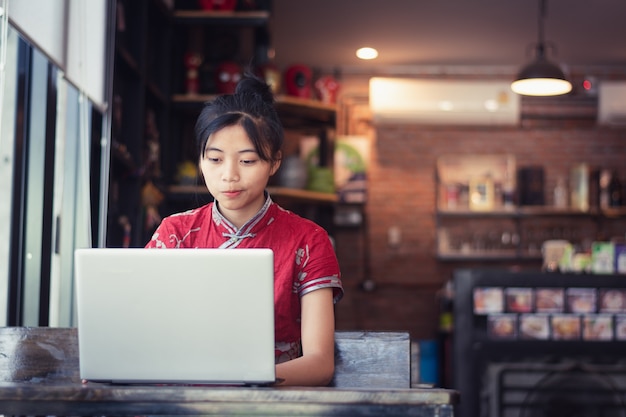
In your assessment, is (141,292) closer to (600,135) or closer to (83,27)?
(83,27)

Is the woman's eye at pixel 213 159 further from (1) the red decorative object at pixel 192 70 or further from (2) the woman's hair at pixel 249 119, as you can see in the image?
(1) the red decorative object at pixel 192 70

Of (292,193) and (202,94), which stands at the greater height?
(202,94)

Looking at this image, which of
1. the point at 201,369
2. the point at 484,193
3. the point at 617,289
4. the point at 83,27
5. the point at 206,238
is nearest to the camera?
the point at 201,369

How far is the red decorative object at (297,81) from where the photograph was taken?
19.6ft

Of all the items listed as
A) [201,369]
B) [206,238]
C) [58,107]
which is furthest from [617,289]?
[201,369]

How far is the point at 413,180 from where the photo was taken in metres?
8.05

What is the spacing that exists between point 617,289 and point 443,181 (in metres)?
3.56

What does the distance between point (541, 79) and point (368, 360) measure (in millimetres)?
4255

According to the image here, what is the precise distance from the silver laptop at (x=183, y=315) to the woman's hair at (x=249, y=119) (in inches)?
15.9

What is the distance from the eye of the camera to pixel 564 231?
312 inches

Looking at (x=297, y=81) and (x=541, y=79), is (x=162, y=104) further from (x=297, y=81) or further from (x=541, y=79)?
(x=541, y=79)

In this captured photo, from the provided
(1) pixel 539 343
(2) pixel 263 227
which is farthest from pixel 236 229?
(1) pixel 539 343

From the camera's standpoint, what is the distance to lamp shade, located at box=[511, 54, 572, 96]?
5.64 metres

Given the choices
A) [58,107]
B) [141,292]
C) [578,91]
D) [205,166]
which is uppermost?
[578,91]
